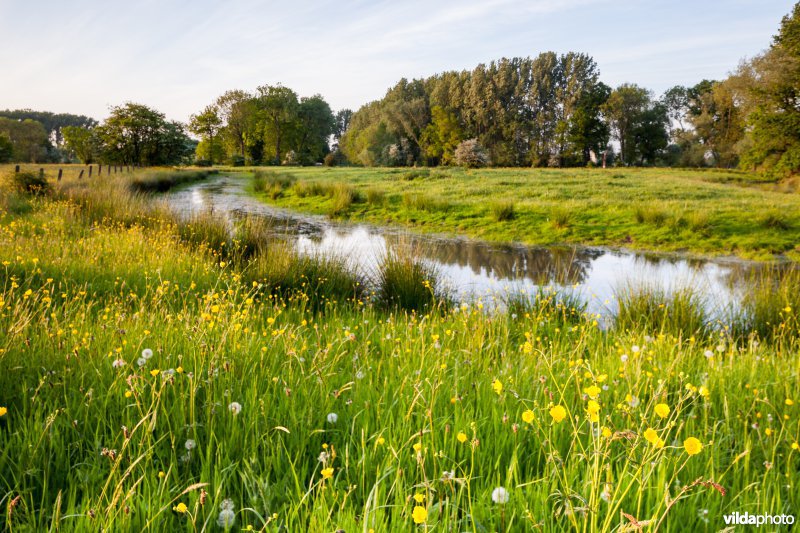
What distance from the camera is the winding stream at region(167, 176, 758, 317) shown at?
22.7 ft

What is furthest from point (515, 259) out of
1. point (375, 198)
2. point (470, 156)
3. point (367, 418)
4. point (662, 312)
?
point (470, 156)

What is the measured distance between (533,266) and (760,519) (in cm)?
800

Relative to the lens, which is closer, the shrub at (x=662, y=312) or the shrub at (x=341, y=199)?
the shrub at (x=662, y=312)

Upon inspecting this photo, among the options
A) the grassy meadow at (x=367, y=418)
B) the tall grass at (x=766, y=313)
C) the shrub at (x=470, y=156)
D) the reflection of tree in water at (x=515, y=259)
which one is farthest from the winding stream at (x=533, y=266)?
the shrub at (x=470, y=156)

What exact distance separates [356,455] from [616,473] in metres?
1.08

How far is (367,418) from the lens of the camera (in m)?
2.21

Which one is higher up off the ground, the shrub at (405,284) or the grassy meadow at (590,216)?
the grassy meadow at (590,216)

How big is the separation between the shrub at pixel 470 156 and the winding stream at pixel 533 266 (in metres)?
35.6

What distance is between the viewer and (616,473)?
6.37 feet

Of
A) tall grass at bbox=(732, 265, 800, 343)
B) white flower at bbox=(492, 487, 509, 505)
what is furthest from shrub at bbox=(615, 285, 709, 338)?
white flower at bbox=(492, 487, 509, 505)

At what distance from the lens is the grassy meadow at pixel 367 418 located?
158cm

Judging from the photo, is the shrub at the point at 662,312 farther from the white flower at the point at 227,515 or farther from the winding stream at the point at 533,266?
the white flower at the point at 227,515

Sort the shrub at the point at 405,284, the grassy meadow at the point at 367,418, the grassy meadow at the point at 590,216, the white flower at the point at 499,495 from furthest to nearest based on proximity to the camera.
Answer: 1. the grassy meadow at the point at 590,216
2. the shrub at the point at 405,284
3. the grassy meadow at the point at 367,418
4. the white flower at the point at 499,495

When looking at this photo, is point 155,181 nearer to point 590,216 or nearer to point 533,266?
point 590,216
